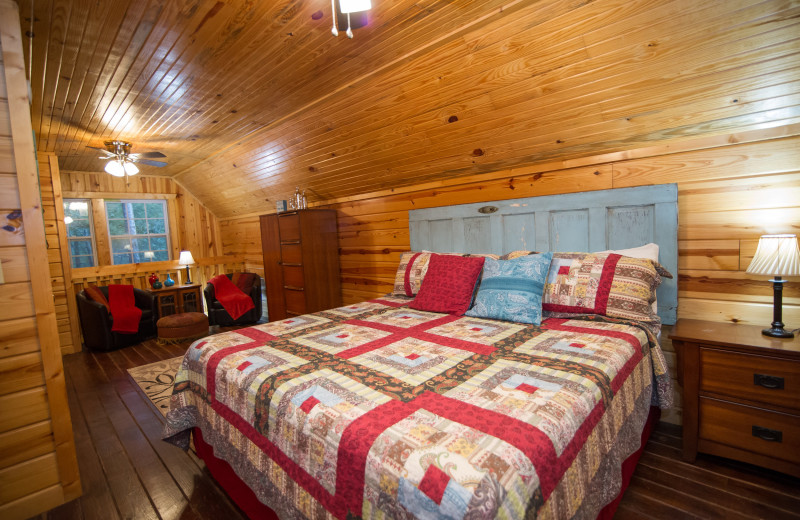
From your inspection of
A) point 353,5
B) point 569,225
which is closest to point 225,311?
point 569,225

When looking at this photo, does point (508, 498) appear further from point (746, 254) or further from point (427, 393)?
point (746, 254)

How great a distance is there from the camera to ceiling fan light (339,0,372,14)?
1262 millimetres

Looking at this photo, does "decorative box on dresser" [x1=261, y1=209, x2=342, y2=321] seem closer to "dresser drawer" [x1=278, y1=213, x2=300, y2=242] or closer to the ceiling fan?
"dresser drawer" [x1=278, y1=213, x2=300, y2=242]

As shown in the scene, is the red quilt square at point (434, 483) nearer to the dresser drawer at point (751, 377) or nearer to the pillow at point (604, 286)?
the pillow at point (604, 286)

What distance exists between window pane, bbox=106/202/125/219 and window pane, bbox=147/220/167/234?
1.19 feet

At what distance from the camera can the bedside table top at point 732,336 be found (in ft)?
5.13

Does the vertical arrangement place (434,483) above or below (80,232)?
below

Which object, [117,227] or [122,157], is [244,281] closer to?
[122,157]

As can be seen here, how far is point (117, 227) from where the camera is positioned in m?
5.43

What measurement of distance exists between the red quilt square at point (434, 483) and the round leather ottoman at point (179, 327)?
4202 millimetres

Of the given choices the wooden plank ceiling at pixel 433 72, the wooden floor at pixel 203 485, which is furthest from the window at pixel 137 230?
the wooden floor at pixel 203 485

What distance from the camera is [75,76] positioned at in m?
2.31

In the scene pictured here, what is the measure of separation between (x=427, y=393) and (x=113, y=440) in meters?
2.24

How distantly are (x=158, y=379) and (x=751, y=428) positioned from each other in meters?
3.98
